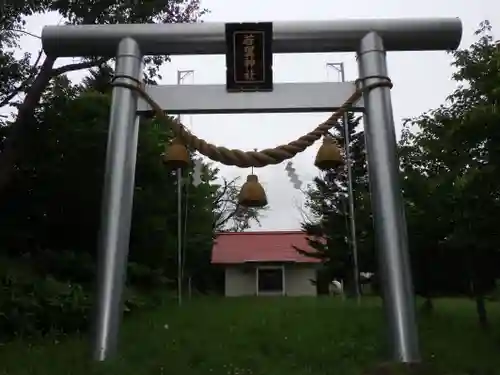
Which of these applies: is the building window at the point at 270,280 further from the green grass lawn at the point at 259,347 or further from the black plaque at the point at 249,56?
the black plaque at the point at 249,56

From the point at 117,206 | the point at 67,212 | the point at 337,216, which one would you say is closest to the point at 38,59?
the point at 67,212

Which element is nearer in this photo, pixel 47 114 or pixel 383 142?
pixel 383 142

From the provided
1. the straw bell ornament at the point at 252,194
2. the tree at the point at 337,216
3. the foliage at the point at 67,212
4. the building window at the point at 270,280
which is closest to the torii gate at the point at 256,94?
the straw bell ornament at the point at 252,194

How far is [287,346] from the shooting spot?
6051 mm

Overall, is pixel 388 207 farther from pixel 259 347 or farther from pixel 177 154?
pixel 259 347

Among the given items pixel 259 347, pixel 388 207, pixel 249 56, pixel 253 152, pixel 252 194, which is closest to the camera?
pixel 388 207

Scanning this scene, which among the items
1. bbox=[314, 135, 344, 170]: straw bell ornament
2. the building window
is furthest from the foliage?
the building window

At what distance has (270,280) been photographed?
20.5 metres

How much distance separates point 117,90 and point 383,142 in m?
2.27

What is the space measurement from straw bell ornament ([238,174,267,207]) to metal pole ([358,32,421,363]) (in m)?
0.90

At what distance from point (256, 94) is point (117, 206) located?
1518 mm

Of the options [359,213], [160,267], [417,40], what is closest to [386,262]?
[417,40]

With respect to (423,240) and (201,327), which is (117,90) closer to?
(201,327)

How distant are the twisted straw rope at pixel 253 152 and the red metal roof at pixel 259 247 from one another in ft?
49.8
